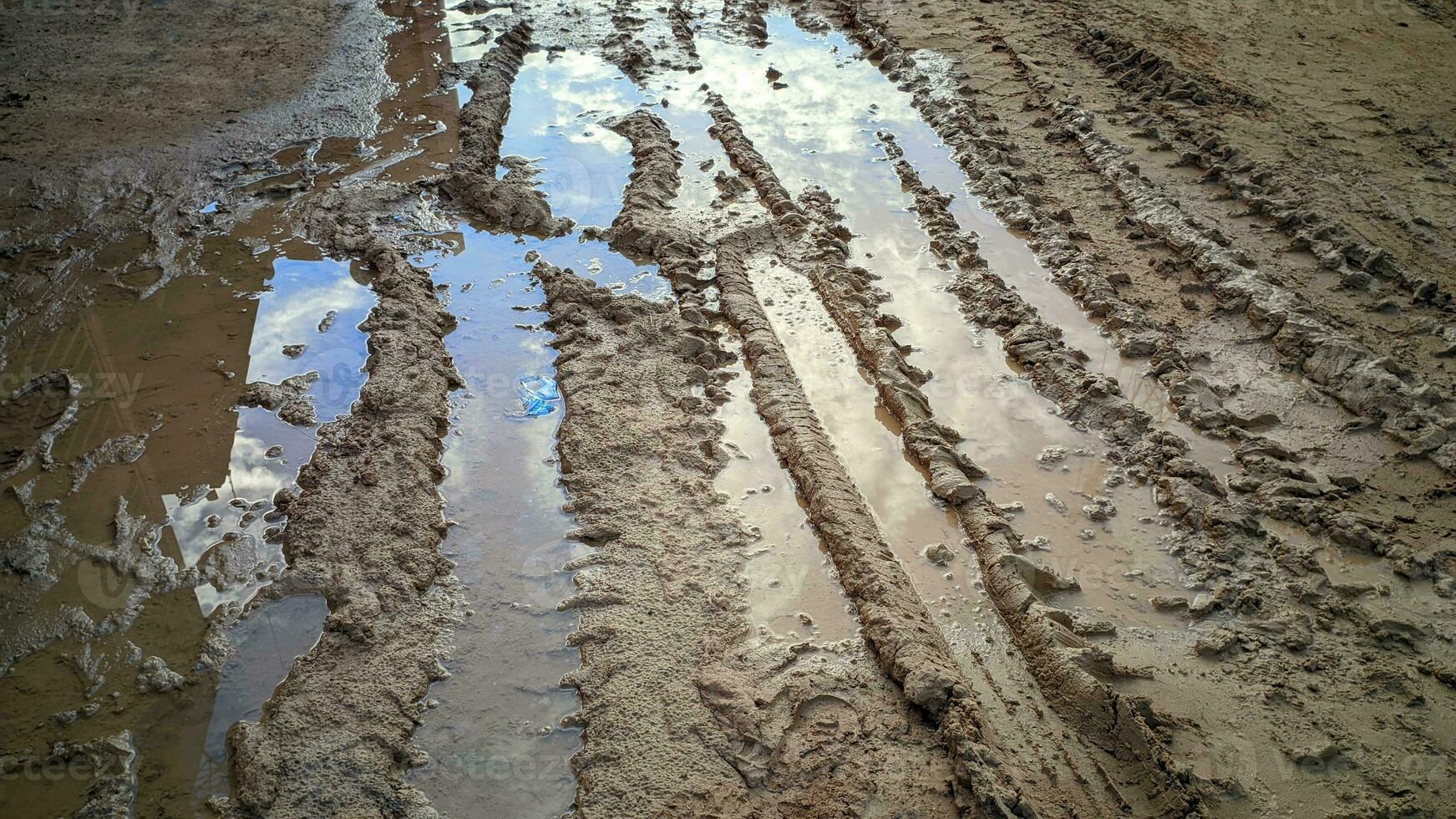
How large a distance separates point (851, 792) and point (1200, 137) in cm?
575

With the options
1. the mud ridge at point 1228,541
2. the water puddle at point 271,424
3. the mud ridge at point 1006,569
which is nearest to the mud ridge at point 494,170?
the water puddle at point 271,424

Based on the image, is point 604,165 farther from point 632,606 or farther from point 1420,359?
point 1420,359

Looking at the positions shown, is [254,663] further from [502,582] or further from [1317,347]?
[1317,347]

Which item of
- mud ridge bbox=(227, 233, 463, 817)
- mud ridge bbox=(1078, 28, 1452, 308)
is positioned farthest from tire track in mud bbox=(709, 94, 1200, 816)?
mud ridge bbox=(1078, 28, 1452, 308)

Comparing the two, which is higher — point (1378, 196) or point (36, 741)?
point (1378, 196)

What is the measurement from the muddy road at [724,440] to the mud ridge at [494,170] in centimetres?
4

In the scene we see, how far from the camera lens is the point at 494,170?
6562 mm

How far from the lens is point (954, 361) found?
4930 millimetres

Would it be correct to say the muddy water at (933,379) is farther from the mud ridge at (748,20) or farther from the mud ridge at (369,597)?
the mud ridge at (369,597)

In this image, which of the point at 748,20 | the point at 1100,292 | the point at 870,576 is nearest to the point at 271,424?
the point at 870,576

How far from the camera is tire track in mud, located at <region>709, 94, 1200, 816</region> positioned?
3.02m

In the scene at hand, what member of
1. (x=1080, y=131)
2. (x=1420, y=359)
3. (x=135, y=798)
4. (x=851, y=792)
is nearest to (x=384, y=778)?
(x=135, y=798)

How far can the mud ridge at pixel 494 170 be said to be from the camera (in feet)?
19.8

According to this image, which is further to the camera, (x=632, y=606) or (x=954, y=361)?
(x=954, y=361)
